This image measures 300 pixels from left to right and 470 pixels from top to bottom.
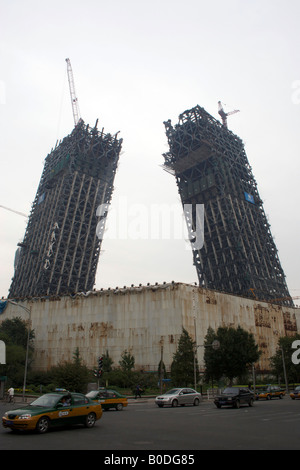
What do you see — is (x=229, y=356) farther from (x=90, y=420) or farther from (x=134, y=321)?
(x=90, y=420)

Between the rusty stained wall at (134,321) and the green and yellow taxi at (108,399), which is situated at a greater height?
the rusty stained wall at (134,321)

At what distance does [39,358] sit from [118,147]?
283 ft

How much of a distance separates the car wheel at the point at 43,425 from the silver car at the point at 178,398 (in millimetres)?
17547

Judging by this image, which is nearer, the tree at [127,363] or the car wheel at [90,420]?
the car wheel at [90,420]

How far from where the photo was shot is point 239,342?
4828cm

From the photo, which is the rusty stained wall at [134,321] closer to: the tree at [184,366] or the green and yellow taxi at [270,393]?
the tree at [184,366]

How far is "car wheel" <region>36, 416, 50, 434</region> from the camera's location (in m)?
15.5

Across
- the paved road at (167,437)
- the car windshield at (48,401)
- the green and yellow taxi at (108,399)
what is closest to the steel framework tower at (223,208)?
the green and yellow taxi at (108,399)

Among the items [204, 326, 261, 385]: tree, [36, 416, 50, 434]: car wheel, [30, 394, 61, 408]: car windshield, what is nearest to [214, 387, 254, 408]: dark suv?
[30, 394, 61, 408]: car windshield

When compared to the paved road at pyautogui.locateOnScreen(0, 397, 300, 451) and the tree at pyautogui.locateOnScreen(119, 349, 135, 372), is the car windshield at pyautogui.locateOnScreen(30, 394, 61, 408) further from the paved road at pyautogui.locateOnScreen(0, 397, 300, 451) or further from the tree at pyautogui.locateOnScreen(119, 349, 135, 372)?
the tree at pyautogui.locateOnScreen(119, 349, 135, 372)

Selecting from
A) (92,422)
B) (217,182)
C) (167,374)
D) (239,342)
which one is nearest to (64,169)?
(217,182)

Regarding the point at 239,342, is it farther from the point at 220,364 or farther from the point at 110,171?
the point at 110,171

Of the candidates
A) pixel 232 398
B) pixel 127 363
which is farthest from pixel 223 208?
pixel 232 398

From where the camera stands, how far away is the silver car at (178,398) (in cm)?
3162
